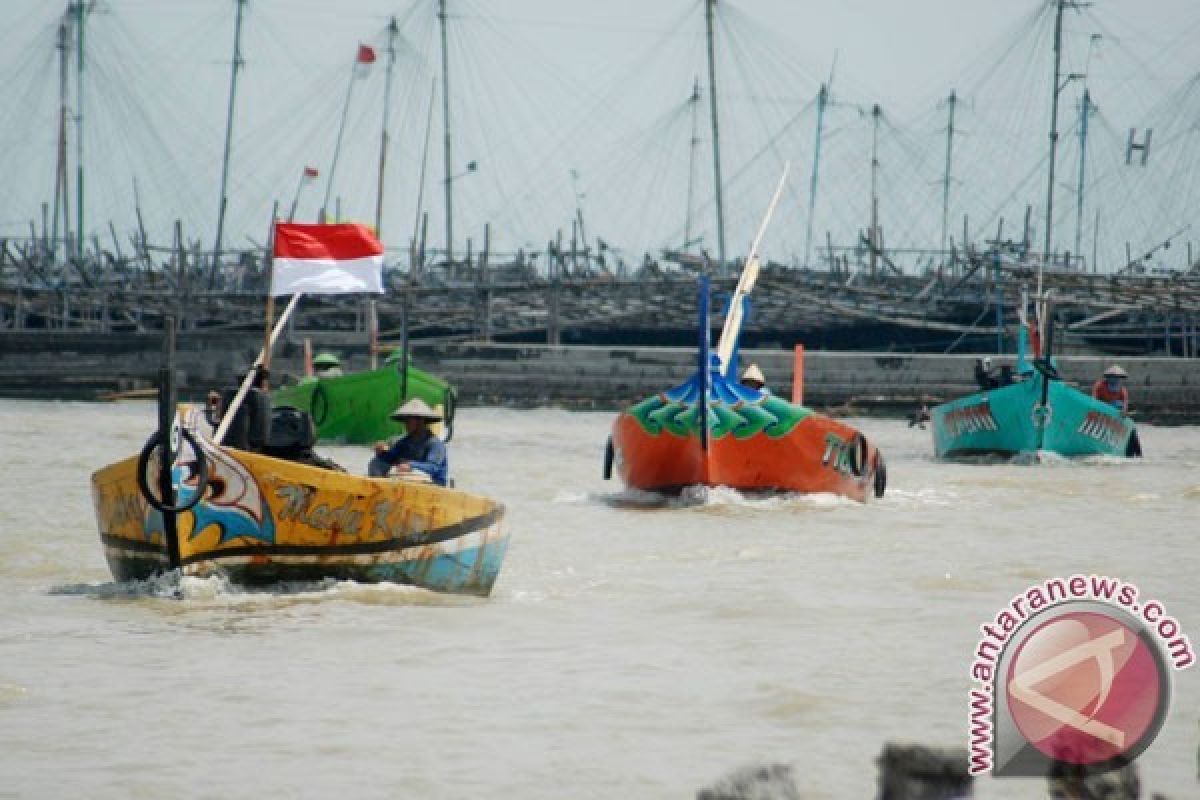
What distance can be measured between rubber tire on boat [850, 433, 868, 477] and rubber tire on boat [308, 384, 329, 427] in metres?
14.0

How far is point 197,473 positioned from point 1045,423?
62.2 ft

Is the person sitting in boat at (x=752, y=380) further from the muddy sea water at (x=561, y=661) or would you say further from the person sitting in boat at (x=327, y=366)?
the person sitting in boat at (x=327, y=366)

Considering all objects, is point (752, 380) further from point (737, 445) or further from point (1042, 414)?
point (1042, 414)

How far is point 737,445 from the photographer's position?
21047 mm

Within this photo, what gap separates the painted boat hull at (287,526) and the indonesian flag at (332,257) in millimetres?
3160

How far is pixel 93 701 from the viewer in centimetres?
967

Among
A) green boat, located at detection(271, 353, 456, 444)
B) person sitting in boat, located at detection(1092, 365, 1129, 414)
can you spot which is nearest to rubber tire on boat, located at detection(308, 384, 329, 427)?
green boat, located at detection(271, 353, 456, 444)

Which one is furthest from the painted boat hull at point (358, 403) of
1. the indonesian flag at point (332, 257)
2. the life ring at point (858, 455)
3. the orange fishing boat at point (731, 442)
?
the indonesian flag at point (332, 257)

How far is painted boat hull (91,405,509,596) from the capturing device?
12539mm

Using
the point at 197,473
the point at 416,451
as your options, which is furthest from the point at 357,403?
the point at 197,473

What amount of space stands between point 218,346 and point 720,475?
32730mm

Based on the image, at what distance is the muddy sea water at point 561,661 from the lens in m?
8.52

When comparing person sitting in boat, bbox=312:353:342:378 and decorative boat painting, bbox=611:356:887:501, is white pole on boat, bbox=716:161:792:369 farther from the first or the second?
person sitting in boat, bbox=312:353:342:378

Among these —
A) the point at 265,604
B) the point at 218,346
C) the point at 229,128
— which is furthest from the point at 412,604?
the point at 229,128
